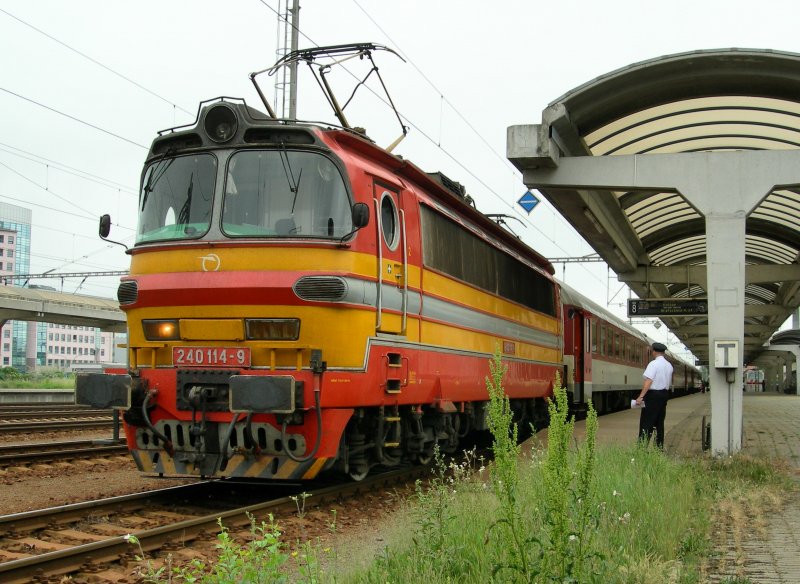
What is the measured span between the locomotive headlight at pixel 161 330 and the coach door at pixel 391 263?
6.26 ft

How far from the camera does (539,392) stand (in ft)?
51.2

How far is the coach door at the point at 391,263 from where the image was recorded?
8.40 metres

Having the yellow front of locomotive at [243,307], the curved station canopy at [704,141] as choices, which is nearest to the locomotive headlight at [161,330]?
the yellow front of locomotive at [243,307]

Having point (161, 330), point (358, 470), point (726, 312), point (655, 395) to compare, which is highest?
point (726, 312)

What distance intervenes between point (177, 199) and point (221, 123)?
86cm

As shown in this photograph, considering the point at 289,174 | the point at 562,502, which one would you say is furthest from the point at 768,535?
the point at 289,174

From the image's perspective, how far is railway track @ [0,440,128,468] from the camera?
37.1 ft

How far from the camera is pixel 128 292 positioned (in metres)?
8.34

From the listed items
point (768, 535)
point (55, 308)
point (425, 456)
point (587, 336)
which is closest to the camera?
point (768, 535)

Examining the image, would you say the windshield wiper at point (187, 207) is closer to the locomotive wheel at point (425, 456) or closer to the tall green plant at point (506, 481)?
the locomotive wheel at point (425, 456)

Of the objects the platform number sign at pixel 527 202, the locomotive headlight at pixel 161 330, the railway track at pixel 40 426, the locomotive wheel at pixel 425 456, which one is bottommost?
the railway track at pixel 40 426

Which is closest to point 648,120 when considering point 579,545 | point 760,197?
point 760,197

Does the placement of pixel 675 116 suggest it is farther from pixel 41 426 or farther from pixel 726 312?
pixel 41 426

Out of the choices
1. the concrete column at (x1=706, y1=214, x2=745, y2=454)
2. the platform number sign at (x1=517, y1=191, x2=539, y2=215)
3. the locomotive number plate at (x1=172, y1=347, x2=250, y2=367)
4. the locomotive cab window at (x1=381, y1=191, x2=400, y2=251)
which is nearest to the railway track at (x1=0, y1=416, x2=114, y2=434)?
the locomotive number plate at (x1=172, y1=347, x2=250, y2=367)
